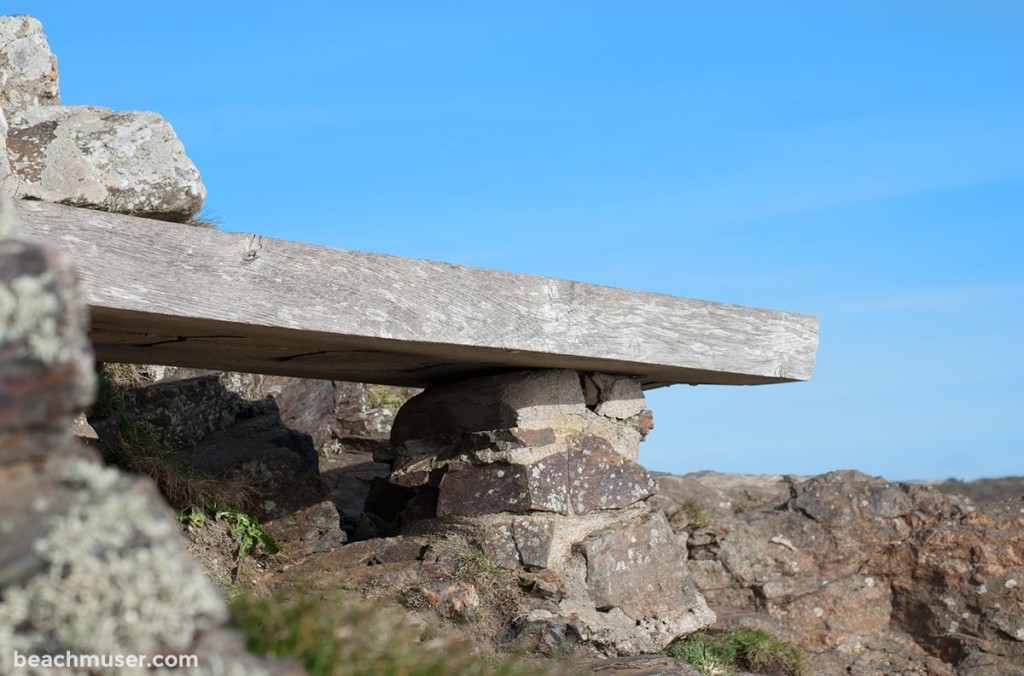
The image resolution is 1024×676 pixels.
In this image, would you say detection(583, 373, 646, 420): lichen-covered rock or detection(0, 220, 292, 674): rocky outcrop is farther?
detection(583, 373, 646, 420): lichen-covered rock

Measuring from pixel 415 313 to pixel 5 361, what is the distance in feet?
8.82

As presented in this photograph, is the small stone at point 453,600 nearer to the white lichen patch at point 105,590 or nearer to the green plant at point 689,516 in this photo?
the green plant at point 689,516

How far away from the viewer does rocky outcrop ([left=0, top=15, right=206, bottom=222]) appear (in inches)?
170

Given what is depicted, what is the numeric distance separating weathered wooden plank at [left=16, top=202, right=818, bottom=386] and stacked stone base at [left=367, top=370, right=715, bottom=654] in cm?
20

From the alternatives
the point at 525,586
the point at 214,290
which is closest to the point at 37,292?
the point at 214,290

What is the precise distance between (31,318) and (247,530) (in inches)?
146

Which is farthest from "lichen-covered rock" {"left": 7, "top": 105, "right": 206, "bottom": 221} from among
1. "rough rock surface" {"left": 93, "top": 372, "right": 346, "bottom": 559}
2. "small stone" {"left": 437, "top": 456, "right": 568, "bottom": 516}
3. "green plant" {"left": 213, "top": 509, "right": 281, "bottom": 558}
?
"small stone" {"left": 437, "top": 456, "right": 568, "bottom": 516}

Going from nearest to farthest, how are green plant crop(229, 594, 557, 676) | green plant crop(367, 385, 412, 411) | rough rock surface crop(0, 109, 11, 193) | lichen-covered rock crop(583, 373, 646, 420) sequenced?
green plant crop(229, 594, 557, 676) < rough rock surface crop(0, 109, 11, 193) < lichen-covered rock crop(583, 373, 646, 420) < green plant crop(367, 385, 412, 411)

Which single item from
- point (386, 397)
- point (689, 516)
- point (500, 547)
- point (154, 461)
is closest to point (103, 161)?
point (154, 461)

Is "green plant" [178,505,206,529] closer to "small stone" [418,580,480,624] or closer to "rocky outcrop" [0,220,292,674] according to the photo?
"small stone" [418,580,480,624]

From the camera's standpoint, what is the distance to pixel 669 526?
5.89m

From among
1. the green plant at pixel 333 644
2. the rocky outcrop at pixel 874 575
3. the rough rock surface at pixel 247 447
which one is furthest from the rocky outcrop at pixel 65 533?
the rocky outcrop at pixel 874 575

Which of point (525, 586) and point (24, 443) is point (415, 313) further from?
point (24, 443)

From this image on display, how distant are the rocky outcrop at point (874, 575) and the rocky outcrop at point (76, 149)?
3.39 metres
